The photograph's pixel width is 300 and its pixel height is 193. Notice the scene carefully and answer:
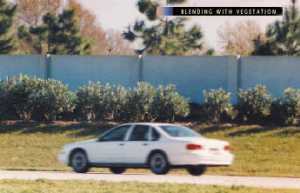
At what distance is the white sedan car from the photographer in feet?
81.8

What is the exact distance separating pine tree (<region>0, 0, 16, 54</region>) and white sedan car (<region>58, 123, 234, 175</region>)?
28.4 meters

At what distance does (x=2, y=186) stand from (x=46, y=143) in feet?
55.0

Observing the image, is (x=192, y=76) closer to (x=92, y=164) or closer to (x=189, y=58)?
(x=189, y=58)

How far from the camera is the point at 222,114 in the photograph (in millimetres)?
39625

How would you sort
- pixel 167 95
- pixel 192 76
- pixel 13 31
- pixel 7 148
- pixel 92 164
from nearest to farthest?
pixel 92 164
pixel 7 148
pixel 167 95
pixel 192 76
pixel 13 31

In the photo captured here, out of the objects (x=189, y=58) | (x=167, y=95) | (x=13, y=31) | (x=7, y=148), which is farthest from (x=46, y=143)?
(x=13, y=31)

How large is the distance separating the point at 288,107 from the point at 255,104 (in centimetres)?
131

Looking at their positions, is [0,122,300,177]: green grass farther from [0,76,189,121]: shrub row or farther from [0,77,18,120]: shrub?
[0,77,18,120]: shrub

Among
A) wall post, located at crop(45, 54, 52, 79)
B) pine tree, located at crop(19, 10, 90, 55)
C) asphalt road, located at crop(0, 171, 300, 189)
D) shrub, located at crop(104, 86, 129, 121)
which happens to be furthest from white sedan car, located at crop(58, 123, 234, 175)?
pine tree, located at crop(19, 10, 90, 55)

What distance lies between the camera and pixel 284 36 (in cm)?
4550

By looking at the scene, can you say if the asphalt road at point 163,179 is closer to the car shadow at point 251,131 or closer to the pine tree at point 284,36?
the car shadow at point 251,131

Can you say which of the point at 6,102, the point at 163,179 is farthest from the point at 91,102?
the point at 163,179

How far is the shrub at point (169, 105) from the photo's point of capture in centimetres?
3912

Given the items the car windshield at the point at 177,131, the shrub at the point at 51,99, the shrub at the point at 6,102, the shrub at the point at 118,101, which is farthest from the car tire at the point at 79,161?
the shrub at the point at 6,102
